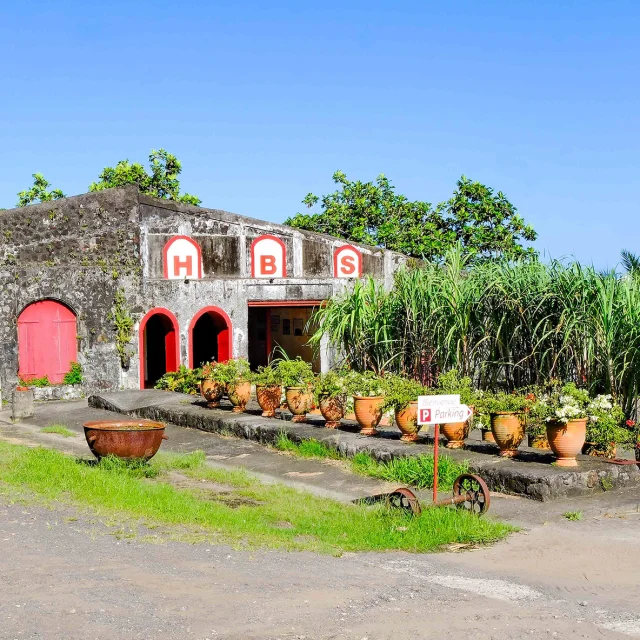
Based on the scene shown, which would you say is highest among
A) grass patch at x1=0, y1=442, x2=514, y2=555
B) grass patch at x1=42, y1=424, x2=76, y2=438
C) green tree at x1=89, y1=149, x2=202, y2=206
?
green tree at x1=89, y1=149, x2=202, y2=206

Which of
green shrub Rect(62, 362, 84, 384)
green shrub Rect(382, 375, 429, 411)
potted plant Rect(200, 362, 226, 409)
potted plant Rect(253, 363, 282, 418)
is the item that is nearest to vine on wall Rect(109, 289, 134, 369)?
green shrub Rect(62, 362, 84, 384)

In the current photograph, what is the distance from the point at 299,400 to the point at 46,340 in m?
8.37

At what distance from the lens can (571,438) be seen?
9.60 metres

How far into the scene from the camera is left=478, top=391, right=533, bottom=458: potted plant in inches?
403

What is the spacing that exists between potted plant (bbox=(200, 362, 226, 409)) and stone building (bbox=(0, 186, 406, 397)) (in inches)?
187

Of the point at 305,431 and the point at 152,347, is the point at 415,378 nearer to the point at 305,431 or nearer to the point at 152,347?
the point at 305,431

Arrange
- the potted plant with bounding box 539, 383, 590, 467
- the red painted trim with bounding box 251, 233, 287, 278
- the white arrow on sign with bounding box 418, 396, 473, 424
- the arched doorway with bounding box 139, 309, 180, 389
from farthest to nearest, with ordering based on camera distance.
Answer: the red painted trim with bounding box 251, 233, 287, 278 < the arched doorway with bounding box 139, 309, 180, 389 < the potted plant with bounding box 539, 383, 590, 467 < the white arrow on sign with bounding box 418, 396, 473, 424

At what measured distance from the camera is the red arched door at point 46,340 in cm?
2002

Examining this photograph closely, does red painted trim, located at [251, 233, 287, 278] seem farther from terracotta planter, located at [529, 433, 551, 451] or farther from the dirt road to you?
the dirt road

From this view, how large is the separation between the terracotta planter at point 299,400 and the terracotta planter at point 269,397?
1.62ft

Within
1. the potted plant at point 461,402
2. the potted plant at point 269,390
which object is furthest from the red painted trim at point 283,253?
the potted plant at point 461,402

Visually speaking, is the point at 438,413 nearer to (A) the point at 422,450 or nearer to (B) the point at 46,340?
(A) the point at 422,450

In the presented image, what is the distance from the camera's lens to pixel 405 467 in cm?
1027

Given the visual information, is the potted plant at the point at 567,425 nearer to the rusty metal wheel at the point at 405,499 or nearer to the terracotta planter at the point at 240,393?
the rusty metal wheel at the point at 405,499
